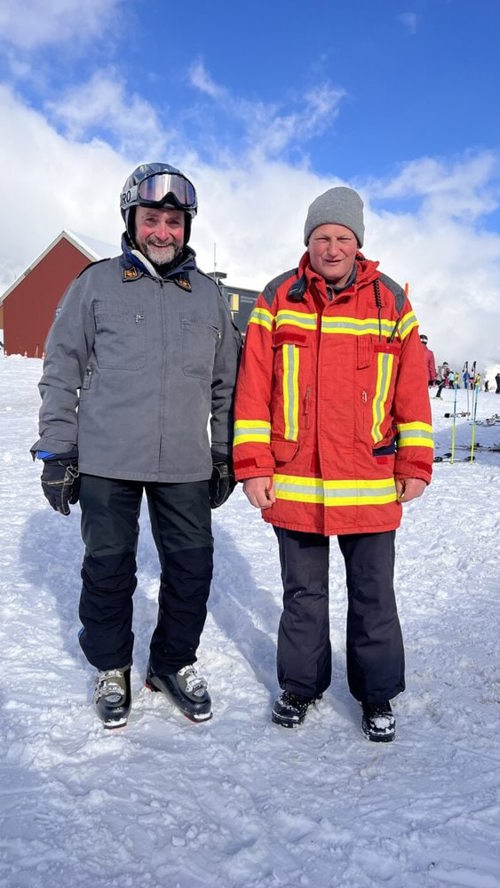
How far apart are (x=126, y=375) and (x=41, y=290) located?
29.6 meters

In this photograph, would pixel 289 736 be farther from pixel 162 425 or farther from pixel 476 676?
pixel 162 425

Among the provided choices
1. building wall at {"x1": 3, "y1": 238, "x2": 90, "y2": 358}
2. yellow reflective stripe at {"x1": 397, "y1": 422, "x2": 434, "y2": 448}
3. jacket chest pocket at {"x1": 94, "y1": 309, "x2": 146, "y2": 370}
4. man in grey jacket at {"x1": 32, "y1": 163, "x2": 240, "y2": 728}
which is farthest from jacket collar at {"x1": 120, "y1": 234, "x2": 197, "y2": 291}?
building wall at {"x1": 3, "y1": 238, "x2": 90, "y2": 358}

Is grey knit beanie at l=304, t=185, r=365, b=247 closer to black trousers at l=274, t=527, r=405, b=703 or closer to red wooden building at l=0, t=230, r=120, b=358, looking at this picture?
black trousers at l=274, t=527, r=405, b=703

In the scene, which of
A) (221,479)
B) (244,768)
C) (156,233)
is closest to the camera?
(244,768)

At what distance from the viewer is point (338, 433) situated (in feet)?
8.31

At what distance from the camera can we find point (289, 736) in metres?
2.54

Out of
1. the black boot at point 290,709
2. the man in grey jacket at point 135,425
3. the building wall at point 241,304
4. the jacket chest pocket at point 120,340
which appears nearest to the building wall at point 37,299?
the building wall at point 241,304

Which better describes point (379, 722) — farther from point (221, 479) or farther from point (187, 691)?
point (221, 479)

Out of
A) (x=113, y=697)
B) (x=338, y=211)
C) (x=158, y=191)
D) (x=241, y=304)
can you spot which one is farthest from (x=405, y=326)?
(x=241, y=304)

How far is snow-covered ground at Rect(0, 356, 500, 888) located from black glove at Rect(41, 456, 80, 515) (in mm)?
834

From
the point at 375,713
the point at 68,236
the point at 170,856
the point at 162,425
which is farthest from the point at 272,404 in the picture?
the point at 68,236

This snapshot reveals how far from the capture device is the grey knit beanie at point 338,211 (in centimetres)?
254

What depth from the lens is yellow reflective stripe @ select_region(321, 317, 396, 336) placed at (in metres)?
2.52

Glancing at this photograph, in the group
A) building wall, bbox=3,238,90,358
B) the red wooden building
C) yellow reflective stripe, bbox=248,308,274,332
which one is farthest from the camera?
building wall, bbox=3,238,90,358
